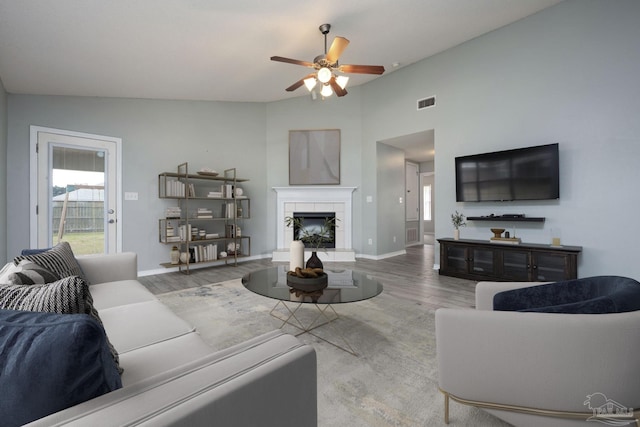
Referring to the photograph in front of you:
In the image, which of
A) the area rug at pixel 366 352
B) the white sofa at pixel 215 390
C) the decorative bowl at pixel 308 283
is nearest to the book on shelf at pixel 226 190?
the area rug at pixel 366 352

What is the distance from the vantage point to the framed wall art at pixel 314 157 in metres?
5.69

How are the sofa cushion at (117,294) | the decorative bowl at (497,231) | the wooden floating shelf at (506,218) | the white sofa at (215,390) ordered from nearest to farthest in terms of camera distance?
the white sofa at (215,390), the sofa cushion at (117,294), the wooden floating shelf at (506,218), the decorative bowl at (497,231)

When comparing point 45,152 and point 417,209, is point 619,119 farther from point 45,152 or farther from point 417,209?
point 45,152

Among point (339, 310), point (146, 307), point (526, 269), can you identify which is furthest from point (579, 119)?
point (146, 307)

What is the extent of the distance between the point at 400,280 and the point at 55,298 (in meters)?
3.70

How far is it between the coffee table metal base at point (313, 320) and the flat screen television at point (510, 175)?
289cm

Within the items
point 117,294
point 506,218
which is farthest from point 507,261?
point 117,294

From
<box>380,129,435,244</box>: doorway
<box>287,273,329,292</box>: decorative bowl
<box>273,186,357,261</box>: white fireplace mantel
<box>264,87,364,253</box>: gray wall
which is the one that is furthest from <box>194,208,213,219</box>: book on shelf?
<box>380,129,435,244</box>: doorway

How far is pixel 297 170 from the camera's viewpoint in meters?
5.72

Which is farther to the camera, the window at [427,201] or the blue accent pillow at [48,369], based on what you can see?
the window at [427,201]

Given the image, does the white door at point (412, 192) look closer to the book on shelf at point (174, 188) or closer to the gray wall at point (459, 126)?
the gray wall at point (459, 126)

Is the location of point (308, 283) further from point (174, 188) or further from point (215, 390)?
point (174, 188)

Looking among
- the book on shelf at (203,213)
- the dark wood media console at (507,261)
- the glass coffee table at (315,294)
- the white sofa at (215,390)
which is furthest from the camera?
the book on shelf at (203,213)

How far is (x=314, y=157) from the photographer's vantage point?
5691 millimetres
